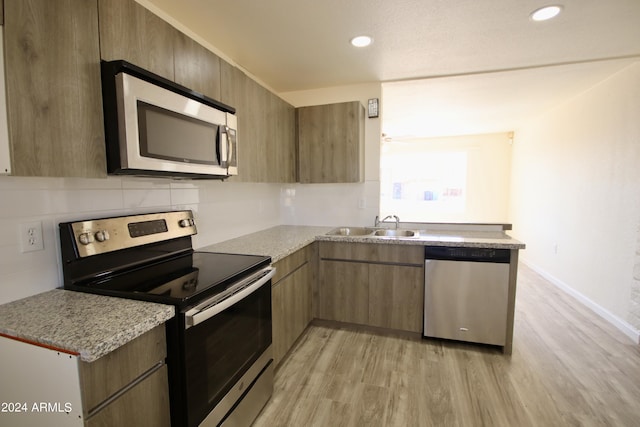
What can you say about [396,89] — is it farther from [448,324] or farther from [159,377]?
[159,377]

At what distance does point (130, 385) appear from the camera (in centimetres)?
97

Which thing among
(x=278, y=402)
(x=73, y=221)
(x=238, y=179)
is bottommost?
(x=278, y=402)

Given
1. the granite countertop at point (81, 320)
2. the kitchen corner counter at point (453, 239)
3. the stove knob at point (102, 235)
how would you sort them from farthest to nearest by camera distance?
the kitchen corner counter at point (453, 239) → the stove knob at point (102, 235) → the granite countertop at point (81, 320)

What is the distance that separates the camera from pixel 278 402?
5.99 ft

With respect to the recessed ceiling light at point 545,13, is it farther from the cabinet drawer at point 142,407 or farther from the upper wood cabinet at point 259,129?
the cabinet drawer at point 142,407

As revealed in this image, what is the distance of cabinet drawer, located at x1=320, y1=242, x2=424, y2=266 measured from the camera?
2490 millimetres

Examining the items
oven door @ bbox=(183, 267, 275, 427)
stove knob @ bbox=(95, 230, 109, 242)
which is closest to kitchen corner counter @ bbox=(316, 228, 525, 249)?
oven door @ bbox=(183, 267, 275, 427)

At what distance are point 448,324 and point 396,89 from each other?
2.44m

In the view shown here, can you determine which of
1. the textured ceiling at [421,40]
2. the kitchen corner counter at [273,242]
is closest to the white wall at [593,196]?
the textured ceiling at [421,40]

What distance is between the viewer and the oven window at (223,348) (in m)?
1.16

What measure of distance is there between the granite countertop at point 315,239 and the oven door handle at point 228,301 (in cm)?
25

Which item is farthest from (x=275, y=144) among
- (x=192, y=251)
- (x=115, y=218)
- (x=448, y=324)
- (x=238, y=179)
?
(x=448, y=324)

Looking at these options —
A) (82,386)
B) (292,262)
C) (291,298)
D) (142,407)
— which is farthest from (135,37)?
(291,298)

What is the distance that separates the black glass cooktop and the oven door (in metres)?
0.05
